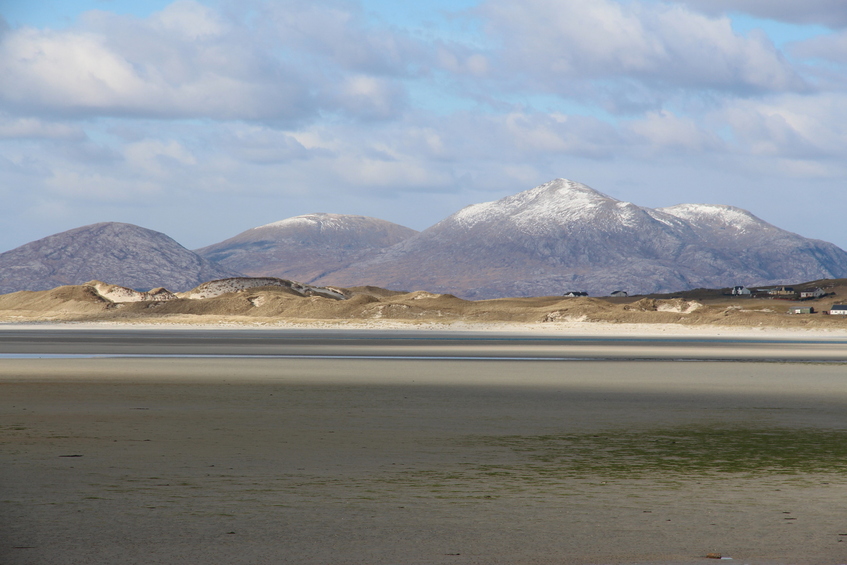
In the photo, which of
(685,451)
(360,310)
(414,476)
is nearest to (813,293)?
(360,310)

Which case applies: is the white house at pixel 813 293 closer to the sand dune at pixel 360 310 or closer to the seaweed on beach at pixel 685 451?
the sand dune at pixel 360 310

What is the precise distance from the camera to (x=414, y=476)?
12.8 metres

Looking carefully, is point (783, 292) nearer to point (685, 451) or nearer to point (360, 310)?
point (360, 310)

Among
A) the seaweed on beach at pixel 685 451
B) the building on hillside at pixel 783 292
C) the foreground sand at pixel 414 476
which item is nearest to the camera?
the foreground sand at pixel 414 476

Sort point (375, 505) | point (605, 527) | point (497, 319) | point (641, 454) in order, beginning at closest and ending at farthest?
point (605, 527), point (375, 505), point (641, 454), point (497, 319)

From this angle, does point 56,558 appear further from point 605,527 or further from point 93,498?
point 605,527

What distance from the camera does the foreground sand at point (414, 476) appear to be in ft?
29.6

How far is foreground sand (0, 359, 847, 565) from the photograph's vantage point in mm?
9008

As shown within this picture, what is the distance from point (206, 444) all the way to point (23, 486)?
409cm

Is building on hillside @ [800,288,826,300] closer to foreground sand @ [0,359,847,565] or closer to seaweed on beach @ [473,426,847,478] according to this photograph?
foreground sand @ [0,359,847,565]

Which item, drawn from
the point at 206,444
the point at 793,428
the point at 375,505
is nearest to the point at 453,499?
the point at 375,505

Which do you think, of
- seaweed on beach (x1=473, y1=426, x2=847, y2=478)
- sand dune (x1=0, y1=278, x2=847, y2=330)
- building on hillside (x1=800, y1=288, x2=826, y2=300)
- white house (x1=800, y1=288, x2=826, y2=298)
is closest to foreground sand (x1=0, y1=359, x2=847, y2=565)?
seaweed on beach (x1=473, y1=426, x2=847, y2=478)

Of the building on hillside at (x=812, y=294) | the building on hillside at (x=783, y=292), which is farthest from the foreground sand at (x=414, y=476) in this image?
the building on hillside at (x=783, y=292)

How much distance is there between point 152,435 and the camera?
16719mm
